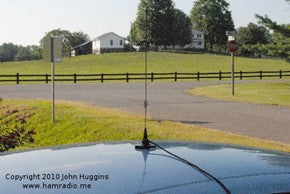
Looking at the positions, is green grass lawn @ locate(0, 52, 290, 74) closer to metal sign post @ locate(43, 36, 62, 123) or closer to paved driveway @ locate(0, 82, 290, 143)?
paved driveway @ locate(0, 82, 290, 143)

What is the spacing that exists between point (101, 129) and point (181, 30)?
95.4m

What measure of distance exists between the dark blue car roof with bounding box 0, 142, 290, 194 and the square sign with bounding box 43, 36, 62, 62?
40.8 ft

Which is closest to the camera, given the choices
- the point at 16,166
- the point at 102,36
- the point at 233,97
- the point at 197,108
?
the point at 16,166

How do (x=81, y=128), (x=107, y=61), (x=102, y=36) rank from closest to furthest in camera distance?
(x=81, y=128) → (x=107, y=61) → (x=102, y=36)

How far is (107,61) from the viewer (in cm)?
9412

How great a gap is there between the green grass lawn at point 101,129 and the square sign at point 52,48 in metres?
2.04

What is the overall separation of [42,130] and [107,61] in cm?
7915

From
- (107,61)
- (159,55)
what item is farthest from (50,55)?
(159,55)

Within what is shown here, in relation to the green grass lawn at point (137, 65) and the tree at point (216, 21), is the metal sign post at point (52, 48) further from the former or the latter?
the tree at point (216, 21)

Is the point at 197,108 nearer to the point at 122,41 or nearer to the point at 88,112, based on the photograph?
the point at 88,112

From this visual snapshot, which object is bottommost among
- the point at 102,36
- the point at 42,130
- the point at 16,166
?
the point at 42,130

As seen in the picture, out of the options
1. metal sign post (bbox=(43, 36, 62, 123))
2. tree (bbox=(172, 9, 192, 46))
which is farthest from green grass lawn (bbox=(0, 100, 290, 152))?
tree (bbox=(172, 9, 192, 46))

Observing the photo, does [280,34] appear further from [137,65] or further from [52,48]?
[137,65]

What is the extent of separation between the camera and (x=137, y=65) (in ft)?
282
